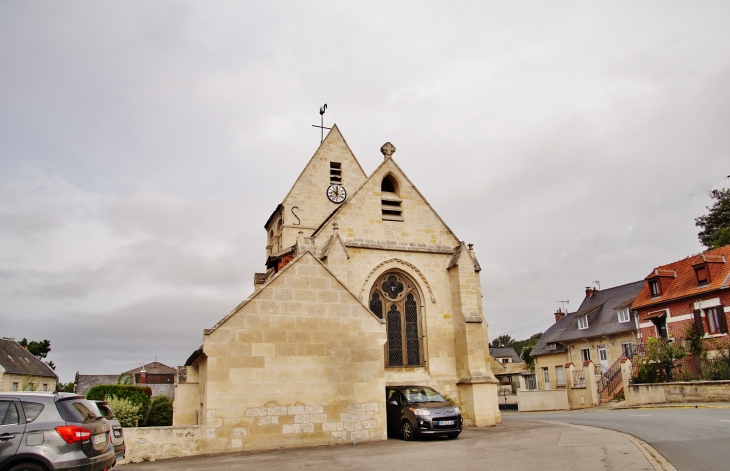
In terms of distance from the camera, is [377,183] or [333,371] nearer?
[333,371]

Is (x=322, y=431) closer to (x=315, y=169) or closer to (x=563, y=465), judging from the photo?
(x=563, y=465)

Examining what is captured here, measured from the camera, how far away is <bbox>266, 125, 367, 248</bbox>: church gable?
26.1 metres

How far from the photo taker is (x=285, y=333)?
13.6 m

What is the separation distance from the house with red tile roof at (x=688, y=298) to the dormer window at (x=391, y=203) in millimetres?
19213

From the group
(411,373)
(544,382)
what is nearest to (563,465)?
(411,373)

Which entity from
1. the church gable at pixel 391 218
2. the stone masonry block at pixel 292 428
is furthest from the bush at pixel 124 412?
the church gable at pixel 391 218

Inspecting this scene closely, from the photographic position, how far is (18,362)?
4500 centimetres

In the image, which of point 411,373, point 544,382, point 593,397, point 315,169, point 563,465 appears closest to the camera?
point 563,465

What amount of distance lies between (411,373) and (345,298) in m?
5.56

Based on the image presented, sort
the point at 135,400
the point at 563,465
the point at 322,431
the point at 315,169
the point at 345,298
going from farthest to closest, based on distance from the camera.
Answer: the point at 315,169, the point at 135,400, the point at 345,298, the point at 322,431, the point at 563,465

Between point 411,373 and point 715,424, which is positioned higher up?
point 411,373

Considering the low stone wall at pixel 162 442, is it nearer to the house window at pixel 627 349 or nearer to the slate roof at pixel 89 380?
the house window at pixel 627 349

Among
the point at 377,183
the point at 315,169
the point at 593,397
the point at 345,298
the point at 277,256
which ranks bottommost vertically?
the point at 593,397

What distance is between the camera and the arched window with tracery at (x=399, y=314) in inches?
741
